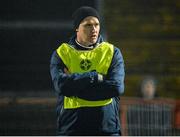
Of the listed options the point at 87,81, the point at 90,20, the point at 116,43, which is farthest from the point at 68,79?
the point at 116,43

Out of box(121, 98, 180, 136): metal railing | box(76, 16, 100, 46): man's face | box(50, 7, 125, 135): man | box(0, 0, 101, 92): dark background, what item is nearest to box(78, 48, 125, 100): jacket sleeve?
box(50, 7, 125, 135): man

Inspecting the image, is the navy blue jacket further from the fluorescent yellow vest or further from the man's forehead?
the man's forehead

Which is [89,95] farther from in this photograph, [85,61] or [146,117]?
[146,117]

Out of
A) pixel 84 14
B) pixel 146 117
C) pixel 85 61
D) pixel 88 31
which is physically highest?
pixel 84 14

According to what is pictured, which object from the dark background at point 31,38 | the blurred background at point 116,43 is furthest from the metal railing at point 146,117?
the dark background at point 31,38

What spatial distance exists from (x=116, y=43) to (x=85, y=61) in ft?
19.7

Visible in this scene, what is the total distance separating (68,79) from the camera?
3.78 metres

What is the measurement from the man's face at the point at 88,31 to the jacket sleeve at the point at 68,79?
0.66 ft

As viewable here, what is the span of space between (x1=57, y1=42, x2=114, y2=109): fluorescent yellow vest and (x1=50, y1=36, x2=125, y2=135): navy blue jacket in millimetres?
26

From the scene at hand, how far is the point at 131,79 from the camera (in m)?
9.70

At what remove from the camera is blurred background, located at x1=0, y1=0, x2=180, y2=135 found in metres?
8.75

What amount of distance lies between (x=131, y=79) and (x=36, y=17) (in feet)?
6.25

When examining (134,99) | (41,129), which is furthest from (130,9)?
(41,129)

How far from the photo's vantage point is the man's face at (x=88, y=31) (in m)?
3.68
